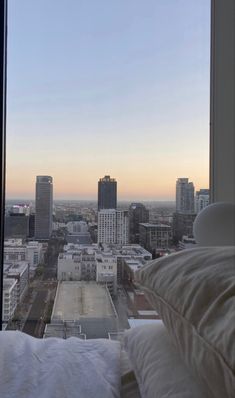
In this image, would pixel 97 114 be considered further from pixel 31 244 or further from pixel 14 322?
pixel 14 322

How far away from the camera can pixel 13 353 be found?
30.2 inches

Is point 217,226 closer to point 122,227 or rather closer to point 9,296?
point 122,227

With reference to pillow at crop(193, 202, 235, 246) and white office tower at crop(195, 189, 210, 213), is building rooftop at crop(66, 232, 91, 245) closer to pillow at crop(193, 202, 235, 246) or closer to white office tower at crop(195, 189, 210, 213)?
white office tower at crop(195, 189, 210, 213)

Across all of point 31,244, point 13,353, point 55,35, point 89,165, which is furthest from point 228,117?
point 13,353

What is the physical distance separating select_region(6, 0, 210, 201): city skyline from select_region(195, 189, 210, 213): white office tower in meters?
0.04

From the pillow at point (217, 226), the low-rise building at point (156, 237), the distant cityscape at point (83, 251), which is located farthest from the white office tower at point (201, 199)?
the pillow at point (217, 226)

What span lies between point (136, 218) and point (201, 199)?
34 cm

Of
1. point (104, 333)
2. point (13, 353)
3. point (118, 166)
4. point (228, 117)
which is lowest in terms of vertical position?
point (104, 333)

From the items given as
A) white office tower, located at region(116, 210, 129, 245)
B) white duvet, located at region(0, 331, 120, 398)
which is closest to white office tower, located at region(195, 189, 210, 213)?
white office tower, located at region(116, 210, 129, 245)

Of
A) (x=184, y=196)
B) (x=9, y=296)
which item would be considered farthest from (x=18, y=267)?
(x=184, y=196)

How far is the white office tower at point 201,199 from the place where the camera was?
1.66 meters

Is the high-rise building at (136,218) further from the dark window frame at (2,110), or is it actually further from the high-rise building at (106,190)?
the dark window frame at (2,110)

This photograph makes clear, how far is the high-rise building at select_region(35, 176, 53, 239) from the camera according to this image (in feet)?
5.49

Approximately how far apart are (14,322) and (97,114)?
1.12 meters
